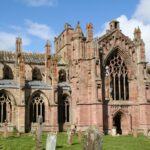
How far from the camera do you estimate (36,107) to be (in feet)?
143

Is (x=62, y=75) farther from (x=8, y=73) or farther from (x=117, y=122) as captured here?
(x=117, y=122)

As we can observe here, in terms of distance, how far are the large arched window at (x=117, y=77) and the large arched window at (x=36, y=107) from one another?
9.30 m

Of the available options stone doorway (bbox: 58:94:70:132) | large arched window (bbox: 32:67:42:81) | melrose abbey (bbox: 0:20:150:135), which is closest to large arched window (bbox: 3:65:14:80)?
large arched window (bbox: 32:67:42:81)

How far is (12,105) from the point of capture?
137 ft

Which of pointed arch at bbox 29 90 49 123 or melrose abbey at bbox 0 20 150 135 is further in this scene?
pointed arch at bbox 29 90 49 123

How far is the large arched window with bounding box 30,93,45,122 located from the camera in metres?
43.5

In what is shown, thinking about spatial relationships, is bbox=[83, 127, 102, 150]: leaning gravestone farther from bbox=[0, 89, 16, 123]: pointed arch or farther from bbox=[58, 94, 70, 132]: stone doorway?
bbox=[58, 94, 70, 132]: stone doorway

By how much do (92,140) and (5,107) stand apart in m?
32.9

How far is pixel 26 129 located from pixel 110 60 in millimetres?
14500

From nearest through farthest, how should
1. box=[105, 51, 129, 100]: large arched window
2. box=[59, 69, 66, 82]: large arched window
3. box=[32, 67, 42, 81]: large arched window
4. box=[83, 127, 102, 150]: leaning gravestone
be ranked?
box=[83, 127, 102, 150]: leaning gravestone → box=[105, 51, 129, 100]: large arched window → box=[32, 67, 42, 81]: large arched window → box=[59, 69, 66, 82]: large arched window

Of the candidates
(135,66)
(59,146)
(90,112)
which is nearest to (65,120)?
(90,112)

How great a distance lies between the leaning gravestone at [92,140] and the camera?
1069cm

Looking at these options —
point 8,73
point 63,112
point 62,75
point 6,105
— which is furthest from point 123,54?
point 8,73

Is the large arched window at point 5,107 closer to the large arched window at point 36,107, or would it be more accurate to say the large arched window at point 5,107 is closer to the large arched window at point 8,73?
the large arched window at point 36,107
